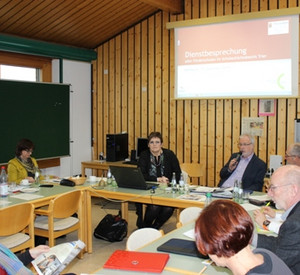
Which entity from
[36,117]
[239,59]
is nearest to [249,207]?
[239,59]

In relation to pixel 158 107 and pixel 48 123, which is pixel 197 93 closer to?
pixel 158 107

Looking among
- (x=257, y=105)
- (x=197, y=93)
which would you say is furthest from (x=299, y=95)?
(x=197, y=93)

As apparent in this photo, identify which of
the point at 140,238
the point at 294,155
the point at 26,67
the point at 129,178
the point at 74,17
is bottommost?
the point at 140,238

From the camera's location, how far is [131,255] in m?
2.57

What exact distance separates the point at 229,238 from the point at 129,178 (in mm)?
3272

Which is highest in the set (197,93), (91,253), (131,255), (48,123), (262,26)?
(262,26)

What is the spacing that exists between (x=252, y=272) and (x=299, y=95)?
5262 mm

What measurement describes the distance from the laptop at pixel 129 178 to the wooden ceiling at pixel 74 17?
3081 millimetres

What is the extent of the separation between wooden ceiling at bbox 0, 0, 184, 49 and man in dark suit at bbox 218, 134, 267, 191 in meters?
2.99

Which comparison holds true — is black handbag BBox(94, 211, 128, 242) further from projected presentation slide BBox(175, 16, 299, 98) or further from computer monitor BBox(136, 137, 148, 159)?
projected presentation slide BBox(175, 16, 299, 98)

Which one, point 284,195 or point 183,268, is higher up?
point 284,195

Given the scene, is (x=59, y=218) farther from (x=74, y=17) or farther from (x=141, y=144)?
(x=74, y=17)

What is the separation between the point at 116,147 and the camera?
7699mm

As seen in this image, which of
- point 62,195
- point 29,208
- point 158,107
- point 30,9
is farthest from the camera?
point 158,107
